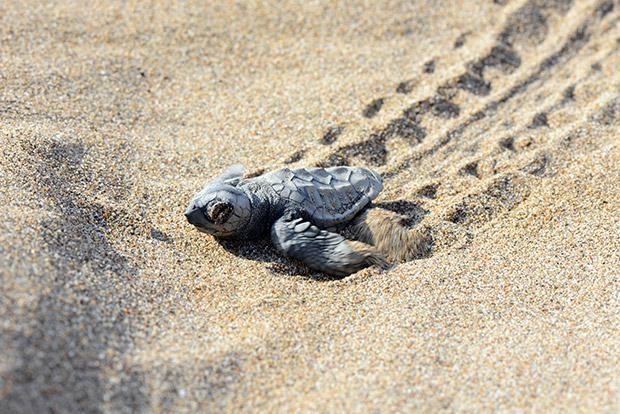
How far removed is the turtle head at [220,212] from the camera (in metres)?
3.12

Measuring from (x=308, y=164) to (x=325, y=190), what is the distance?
18.2 inches

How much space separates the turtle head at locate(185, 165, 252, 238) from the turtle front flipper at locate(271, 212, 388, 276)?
173 mm

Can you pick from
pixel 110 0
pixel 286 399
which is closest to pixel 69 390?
pixel 286 399

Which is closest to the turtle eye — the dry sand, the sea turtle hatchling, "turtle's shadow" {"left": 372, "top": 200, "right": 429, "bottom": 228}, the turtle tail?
the sea turtle hatchling

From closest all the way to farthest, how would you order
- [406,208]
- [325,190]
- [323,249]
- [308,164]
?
1. [323,249]
2. [325,190]
3. [406,208]
4. [308,164]

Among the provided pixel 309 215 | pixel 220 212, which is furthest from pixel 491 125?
pixel 220 212

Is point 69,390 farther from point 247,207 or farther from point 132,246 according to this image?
point 247,207

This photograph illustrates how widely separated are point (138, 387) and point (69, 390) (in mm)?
219

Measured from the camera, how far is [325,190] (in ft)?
11.1

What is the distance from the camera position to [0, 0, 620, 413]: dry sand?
7.82 feet

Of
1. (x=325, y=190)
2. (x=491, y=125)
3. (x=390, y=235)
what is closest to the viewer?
(x=390, y=235)

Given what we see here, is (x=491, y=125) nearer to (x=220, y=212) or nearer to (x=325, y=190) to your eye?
(x=325, y=190)

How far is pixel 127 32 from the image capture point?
485 centimetres

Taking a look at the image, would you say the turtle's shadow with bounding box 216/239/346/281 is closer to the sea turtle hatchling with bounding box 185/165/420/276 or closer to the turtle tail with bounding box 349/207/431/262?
the sea turtle hatchling with bounding box 185/165/420/276
